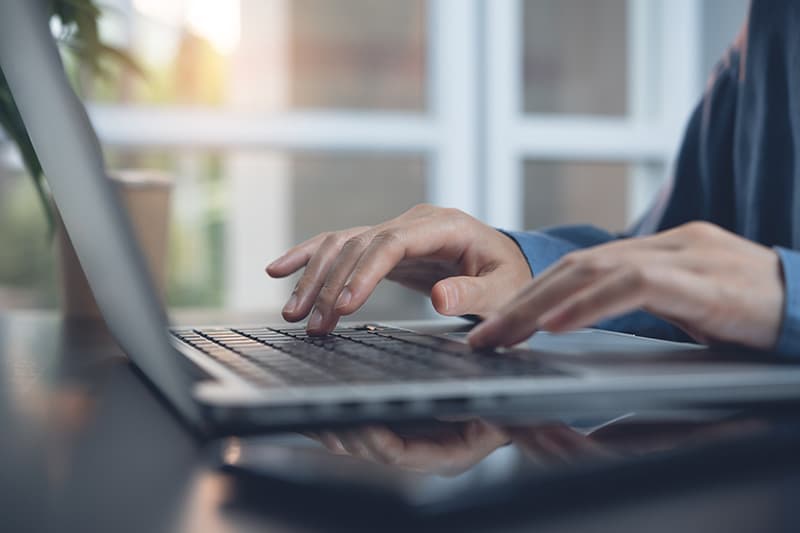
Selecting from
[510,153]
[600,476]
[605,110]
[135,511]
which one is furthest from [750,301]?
[605,110]

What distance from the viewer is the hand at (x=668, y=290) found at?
414 mm

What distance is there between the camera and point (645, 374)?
13.8 inches

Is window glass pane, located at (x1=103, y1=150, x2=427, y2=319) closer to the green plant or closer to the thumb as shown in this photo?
the green plant

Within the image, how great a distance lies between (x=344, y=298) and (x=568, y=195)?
2596 mm

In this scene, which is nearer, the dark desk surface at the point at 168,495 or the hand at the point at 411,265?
the dark desk surface at the point at 168,495

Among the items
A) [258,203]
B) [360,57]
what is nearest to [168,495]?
[258,203]

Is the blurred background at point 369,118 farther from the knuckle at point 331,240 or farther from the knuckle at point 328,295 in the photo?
the knuckle at point 328,295

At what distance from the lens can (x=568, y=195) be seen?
309 cm

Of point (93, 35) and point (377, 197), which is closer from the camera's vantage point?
point (93, 35)

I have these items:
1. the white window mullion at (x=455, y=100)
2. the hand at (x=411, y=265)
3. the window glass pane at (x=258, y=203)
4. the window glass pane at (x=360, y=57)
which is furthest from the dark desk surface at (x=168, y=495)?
the window glass pane at (x=360, y=57)

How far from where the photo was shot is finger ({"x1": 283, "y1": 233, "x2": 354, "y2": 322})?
0.68m

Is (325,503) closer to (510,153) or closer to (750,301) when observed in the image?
(750,301)

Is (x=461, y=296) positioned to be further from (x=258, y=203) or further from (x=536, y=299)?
(x=258, y=203)

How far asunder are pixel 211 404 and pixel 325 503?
2.9 inches
